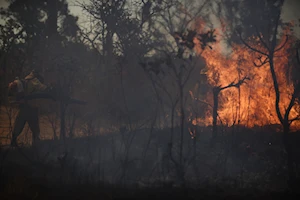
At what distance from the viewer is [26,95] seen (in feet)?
41.9

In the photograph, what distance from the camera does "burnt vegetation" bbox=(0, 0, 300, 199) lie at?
29.5ft

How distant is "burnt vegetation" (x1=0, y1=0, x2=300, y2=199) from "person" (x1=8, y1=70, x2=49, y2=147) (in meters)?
0.48

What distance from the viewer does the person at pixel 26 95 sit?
12.6 meters

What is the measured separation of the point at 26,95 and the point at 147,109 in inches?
313

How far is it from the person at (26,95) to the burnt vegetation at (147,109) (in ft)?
1.57

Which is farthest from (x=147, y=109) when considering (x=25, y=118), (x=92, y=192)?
(x=92, y=192)

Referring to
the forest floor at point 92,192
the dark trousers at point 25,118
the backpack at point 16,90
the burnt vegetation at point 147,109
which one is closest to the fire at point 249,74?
the burnt vegetation at point 147,109

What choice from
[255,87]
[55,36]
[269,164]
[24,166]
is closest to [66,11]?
[55,36]

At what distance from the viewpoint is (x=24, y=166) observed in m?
10.1

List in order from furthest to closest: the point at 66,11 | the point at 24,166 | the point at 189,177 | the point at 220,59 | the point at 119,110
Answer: the point at 66,11 → the point at 220,59 → the point at 119,110 → the point at 189,177 → the point at 24,166

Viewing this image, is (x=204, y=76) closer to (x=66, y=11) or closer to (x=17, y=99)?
(x=66, y=11)

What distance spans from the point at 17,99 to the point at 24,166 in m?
3.65

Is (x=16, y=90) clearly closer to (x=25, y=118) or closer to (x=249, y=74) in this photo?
(x=25, y=118)

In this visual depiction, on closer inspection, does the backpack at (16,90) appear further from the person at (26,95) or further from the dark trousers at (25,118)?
the dark trousers at (25,118)
